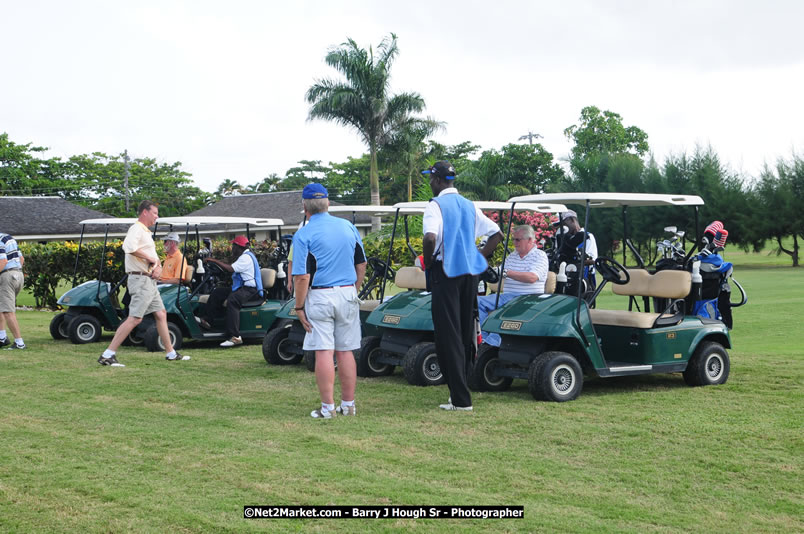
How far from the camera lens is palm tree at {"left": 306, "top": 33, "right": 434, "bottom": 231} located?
3725 cm

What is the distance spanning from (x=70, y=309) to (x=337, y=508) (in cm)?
869

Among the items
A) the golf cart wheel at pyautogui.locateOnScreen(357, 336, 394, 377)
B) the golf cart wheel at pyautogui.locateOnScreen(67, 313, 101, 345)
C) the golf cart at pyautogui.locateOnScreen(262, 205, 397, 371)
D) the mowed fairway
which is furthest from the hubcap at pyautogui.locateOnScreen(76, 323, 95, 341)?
the golf cart wheel at pyautogui.locateOnScreen(357, 336, 394, 377)

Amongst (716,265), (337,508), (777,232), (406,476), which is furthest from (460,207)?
(777,232)

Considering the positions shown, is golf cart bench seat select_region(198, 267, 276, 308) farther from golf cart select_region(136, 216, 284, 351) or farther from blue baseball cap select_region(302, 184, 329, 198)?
blue baseball cap select_region(302, 184, 329, 198)

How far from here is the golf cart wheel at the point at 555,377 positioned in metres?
6.82

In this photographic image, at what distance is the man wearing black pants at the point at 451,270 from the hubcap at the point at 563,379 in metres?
Result: 0.80

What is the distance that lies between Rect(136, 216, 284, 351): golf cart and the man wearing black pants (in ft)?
15.3

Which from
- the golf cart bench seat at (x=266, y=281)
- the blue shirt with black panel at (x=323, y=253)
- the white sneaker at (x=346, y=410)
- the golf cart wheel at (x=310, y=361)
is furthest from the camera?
the golf cart bench seat at (x=266, y=281)

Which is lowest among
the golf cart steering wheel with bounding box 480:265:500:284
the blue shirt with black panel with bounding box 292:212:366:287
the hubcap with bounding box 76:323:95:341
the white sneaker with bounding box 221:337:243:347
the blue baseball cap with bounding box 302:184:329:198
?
the white sneaker with bounding box 221:337:243:347

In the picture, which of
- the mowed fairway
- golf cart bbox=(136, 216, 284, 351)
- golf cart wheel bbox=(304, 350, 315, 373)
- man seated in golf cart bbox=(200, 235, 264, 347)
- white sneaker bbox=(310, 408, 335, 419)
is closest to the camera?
the mowed fairway

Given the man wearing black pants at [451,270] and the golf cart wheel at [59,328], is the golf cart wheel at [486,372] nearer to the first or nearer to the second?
the man wearing black pants at [451,270]

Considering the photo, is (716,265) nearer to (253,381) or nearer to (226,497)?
(253,381)

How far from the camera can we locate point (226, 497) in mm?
4262

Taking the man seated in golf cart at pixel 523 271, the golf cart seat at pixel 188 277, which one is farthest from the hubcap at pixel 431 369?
the golf cart seat at pixel 188 277
